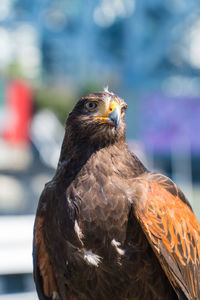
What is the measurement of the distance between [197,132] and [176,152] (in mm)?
1016

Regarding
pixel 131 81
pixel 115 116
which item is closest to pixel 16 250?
pixel 115 116

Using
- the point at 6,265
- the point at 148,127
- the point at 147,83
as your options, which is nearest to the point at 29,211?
the point at 6,265

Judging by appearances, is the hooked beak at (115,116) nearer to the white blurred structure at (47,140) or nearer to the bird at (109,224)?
the bird at (109,224)

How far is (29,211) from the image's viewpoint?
1022 cm

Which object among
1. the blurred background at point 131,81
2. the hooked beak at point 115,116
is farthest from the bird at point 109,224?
the blurred background at point 131,81

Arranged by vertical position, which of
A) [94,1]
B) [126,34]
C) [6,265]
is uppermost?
[94,1]

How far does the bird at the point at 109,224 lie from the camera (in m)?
3.06

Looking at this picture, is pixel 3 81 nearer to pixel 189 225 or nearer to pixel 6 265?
pixel 6 265

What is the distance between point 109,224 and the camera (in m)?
3.05

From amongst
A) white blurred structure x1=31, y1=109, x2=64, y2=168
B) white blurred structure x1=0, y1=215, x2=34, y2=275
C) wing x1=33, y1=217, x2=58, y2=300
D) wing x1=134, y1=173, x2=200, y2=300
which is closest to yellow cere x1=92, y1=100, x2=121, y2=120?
wing x1=134, y1=173, x2=200, y2=300

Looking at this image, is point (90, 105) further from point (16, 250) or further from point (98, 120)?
point (16, 250)

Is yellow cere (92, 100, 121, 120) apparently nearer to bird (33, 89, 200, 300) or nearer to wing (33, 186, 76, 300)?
bird (33, 89, 200, 300)

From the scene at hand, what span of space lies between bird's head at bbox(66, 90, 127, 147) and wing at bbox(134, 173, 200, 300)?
37 centimetres

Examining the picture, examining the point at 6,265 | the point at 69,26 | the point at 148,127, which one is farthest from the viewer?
the point at 69,26
